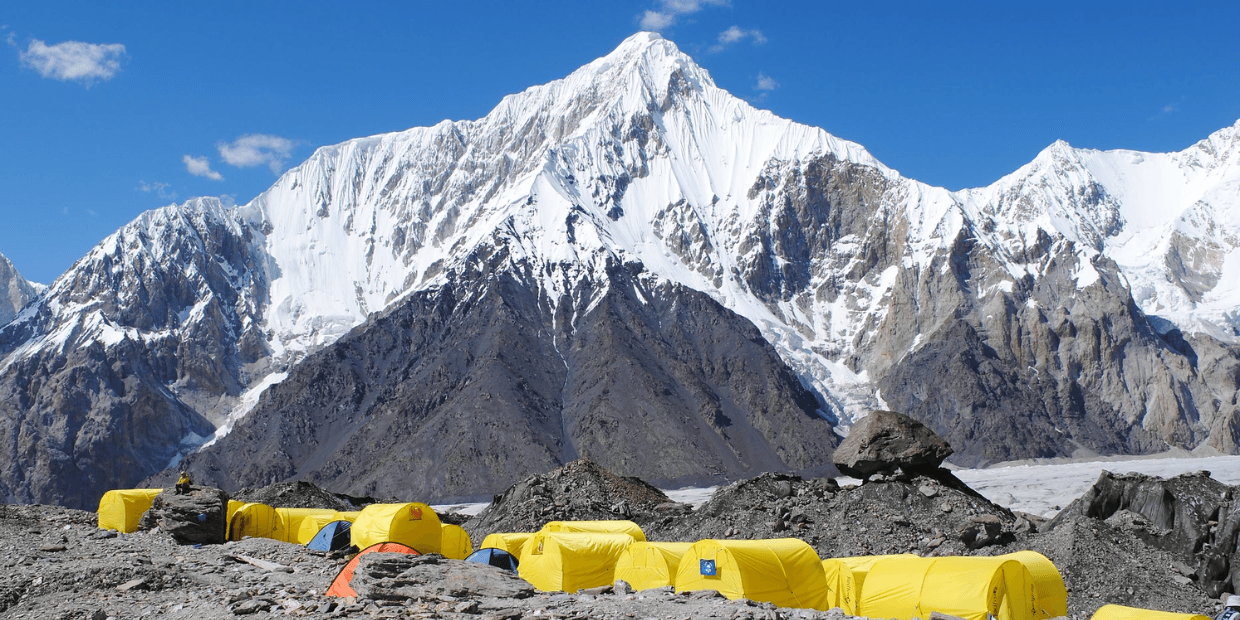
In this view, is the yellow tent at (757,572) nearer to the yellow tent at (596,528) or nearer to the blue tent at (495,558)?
the yellow tent at (596,528)

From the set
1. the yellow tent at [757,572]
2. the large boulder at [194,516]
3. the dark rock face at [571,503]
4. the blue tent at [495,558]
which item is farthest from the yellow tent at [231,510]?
the yellow tent at [757,572]

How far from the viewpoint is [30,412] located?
641ft

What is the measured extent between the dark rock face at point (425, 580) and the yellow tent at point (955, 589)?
9.20 meters

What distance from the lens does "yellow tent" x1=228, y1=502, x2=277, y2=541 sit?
35875 millimetres

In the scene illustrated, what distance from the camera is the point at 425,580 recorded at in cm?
2055

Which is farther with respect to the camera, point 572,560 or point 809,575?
point 572,560

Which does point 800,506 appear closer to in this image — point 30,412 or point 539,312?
point 539,312

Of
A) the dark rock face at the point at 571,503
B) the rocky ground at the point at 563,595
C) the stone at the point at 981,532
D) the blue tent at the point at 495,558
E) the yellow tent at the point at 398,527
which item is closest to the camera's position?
the rocky ground at the point at 563,595

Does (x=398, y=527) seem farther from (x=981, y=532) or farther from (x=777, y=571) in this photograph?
(x=981, y=532)

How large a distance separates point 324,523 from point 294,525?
158 centimetres

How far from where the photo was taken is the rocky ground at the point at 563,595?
18.9 m

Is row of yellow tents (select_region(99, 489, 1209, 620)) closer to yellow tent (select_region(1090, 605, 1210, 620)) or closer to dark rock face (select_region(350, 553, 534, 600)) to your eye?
yellow tent (select_region(1090, 605, 1210, 620))

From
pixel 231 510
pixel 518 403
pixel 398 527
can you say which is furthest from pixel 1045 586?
pixel 518 403

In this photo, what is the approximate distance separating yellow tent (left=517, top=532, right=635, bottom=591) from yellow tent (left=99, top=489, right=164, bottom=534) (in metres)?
16.5
